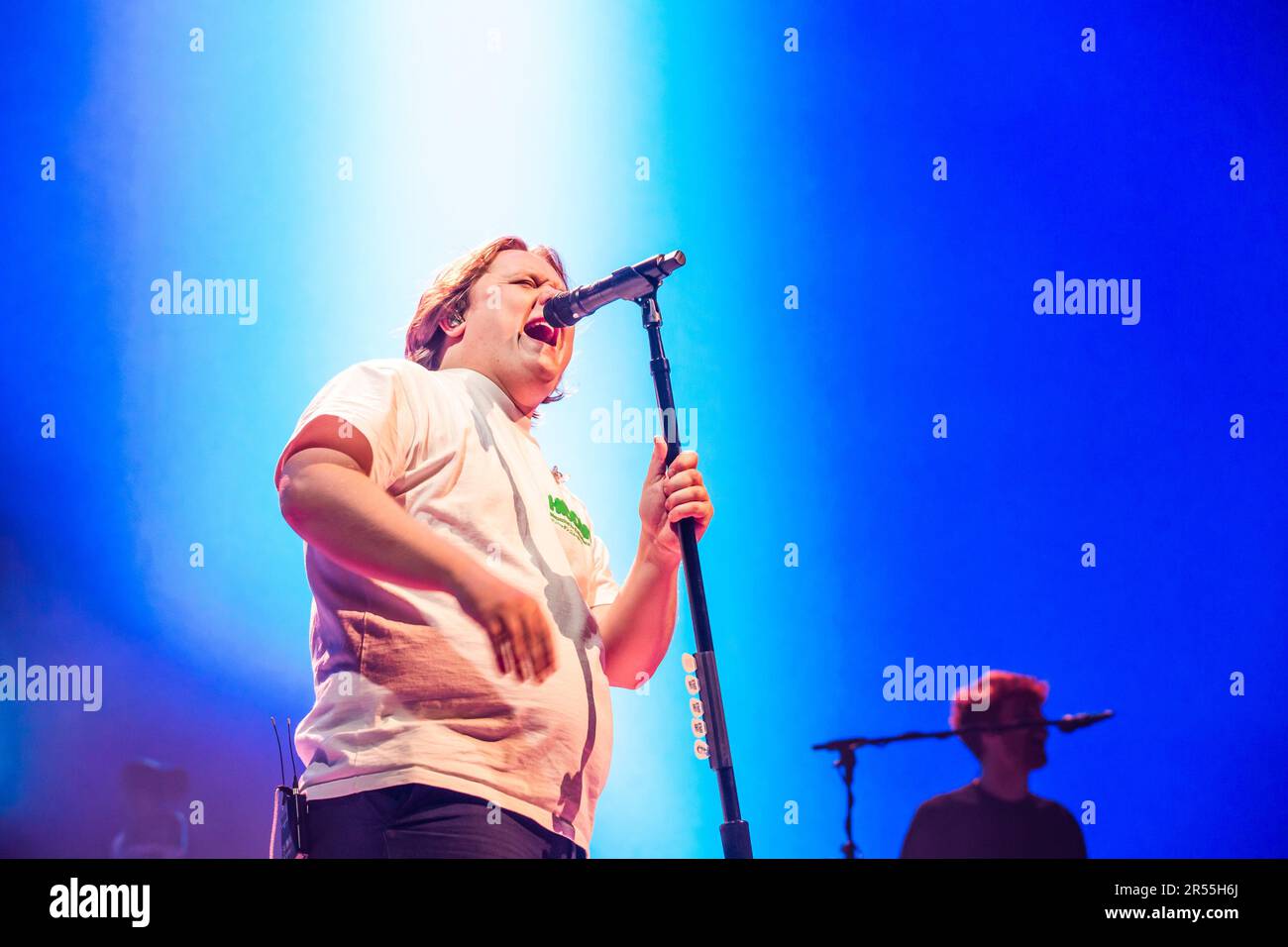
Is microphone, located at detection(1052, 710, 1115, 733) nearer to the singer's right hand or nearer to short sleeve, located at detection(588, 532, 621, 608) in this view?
short sleeve, located at detection(588, 532, 621, 608)

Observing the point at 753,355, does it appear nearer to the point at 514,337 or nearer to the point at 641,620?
the point at 514,337

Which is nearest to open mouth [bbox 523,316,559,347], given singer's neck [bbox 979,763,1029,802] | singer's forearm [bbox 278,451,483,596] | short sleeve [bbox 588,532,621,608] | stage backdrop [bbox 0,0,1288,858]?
stage backdrop [bbox 0,0,1288,858]

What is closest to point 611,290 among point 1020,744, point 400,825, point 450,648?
point 450,648

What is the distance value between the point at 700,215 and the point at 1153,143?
3.24ft

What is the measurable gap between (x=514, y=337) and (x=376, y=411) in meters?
0.39

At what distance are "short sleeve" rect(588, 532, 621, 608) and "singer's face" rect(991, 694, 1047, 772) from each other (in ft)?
2.58

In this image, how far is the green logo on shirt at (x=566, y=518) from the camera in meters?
2.19

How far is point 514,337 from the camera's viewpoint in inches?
89.5

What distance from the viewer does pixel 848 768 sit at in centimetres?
223

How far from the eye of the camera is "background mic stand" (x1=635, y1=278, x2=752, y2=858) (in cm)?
196

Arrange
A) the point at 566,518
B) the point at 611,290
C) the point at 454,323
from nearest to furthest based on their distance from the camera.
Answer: the point at 611,290, the point at 566,518, the point at 454,323
